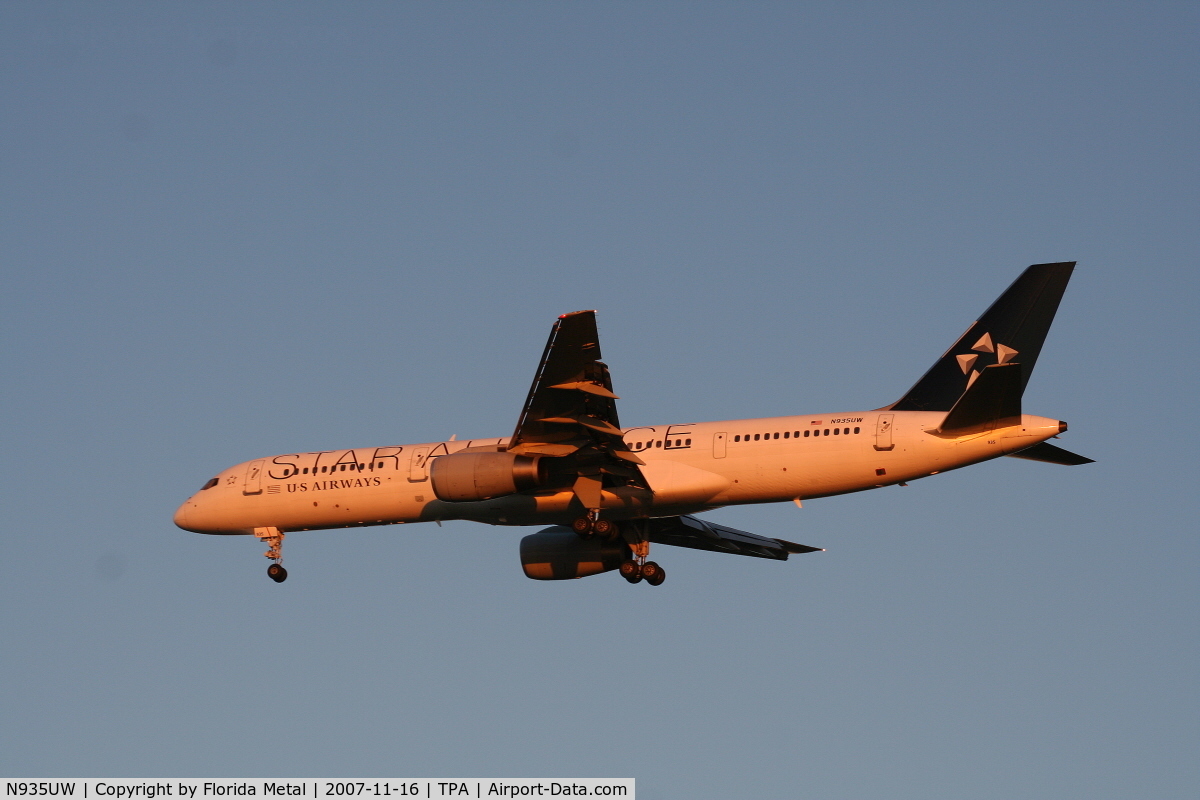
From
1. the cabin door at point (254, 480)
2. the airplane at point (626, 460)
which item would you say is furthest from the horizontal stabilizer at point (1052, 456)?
the cabin door at point (254, 480)

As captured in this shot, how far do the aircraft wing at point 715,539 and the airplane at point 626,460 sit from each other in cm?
224

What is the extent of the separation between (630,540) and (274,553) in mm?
8979

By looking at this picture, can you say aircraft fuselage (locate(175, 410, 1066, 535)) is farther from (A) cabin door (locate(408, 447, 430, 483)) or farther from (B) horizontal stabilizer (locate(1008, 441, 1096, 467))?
(B) horizontal stabilizer (locate(1008, 441, 1096, 467))

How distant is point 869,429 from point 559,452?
6655 millimetres

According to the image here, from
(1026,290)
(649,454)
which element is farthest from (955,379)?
(649,454)

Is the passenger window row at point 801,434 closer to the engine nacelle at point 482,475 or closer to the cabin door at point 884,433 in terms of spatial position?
the cabin door at point 884,433

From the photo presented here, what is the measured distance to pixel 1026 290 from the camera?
32.1 meters

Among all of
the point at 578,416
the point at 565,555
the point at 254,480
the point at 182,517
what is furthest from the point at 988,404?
the point at 182,517

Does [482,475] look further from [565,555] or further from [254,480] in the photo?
[254,480]

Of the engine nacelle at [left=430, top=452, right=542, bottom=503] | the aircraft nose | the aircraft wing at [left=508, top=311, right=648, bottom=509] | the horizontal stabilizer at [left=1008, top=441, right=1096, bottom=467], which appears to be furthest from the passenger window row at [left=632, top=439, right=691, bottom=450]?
the aircraft nose

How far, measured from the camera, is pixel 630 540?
115ft

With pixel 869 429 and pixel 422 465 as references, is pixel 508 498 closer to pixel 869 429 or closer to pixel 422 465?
pixel 422 465

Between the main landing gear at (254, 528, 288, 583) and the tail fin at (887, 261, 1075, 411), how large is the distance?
1557 cm

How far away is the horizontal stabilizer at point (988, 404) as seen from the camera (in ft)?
92.3
